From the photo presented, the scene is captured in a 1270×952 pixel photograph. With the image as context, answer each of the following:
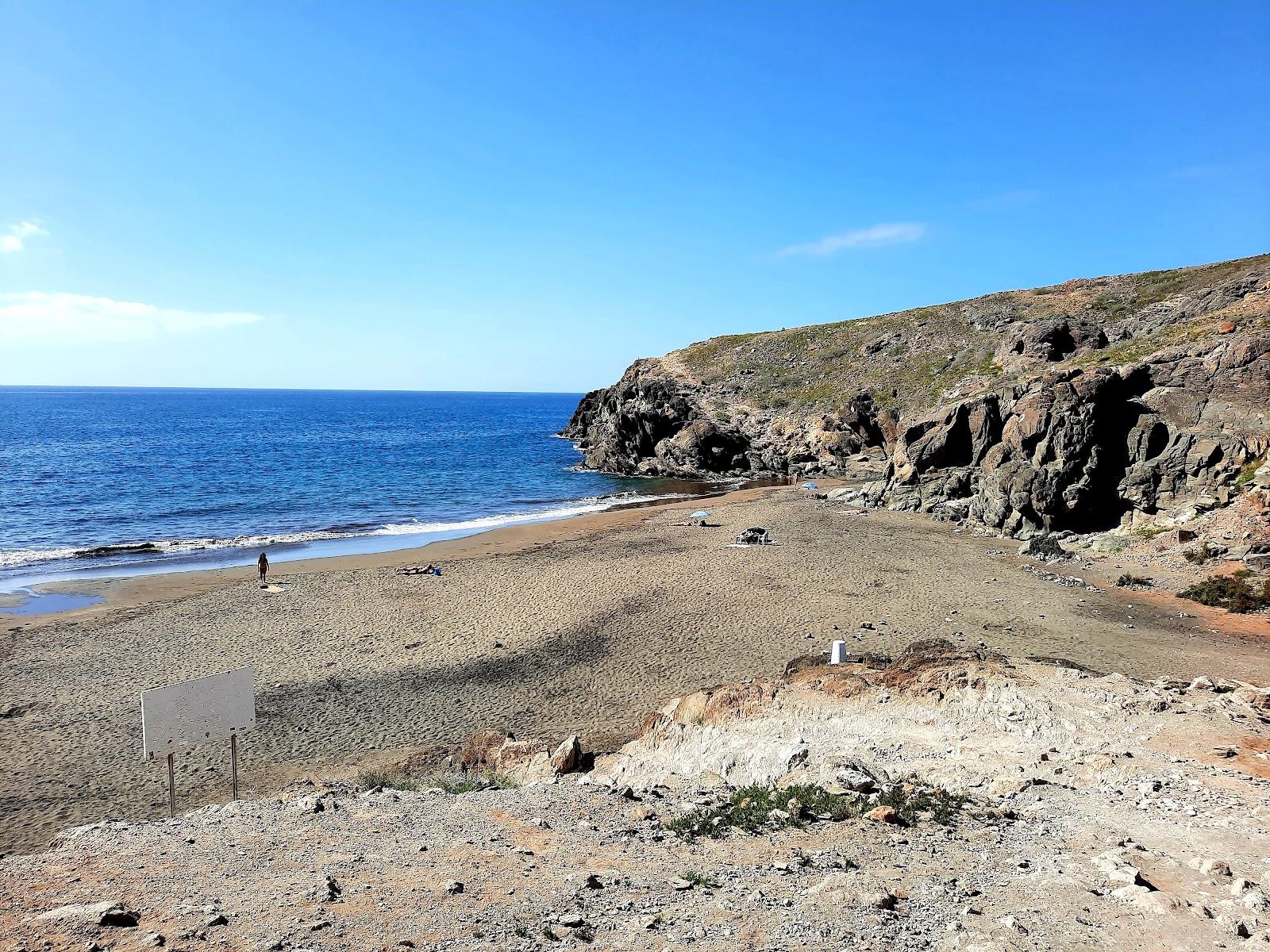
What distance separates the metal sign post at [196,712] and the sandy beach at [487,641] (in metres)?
2.43

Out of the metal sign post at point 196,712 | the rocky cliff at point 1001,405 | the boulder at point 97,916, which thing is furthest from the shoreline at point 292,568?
the boulder at point 97,916

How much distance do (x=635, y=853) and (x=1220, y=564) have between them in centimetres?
2418

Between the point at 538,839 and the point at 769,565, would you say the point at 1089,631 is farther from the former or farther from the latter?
the point at 538,839

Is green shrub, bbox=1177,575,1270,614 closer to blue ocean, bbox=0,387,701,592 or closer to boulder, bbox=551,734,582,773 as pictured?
boulder, bbox=551,734,582,773

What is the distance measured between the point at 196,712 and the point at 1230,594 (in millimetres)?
25401

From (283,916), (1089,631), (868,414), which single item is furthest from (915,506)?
(283,916)

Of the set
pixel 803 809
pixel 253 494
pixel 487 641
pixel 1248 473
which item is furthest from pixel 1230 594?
pixel 253 494

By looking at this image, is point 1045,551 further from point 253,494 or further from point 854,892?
point 253,494

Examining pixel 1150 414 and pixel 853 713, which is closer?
pixel 853 713

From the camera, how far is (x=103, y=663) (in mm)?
18297

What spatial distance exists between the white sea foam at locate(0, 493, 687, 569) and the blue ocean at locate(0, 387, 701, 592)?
0.12 metres

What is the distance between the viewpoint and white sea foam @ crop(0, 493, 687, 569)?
3127 cm

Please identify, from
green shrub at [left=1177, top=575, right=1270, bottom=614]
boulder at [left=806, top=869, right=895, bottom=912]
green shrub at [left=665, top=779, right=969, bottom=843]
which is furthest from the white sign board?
green shrub at [left=1177, top=575, right=1270, bottom=614]

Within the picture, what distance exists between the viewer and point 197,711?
34.7 ft
